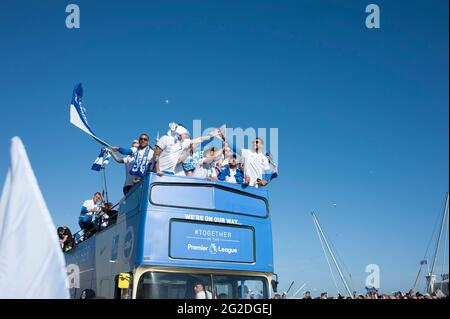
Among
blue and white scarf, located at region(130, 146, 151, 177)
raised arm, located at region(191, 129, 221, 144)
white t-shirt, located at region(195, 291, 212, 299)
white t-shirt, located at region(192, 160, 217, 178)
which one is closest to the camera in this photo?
white t-shirt, located at region(195, 291, 212, 299)

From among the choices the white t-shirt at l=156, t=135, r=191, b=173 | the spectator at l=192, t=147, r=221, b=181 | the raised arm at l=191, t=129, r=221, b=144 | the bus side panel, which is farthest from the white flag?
the spectator at l=192, t=147, r=221, b=181

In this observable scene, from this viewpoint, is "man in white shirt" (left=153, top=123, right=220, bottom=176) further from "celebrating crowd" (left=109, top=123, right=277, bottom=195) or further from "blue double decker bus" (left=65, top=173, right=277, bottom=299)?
"blue double decker bus" (left=65, top=173, right=277, bottom=299)

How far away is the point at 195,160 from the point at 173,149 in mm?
688

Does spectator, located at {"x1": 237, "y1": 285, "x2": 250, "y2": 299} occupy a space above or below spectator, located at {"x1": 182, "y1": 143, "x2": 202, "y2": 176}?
below

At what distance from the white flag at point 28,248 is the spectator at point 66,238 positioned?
10313 mm

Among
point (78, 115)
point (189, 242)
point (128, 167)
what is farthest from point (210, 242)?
point (78, 115)

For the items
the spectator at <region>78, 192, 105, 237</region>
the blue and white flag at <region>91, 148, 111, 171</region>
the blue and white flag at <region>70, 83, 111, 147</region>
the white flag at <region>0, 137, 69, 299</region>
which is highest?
the blue and white flag at <region>70, 83, 111, 147</region>

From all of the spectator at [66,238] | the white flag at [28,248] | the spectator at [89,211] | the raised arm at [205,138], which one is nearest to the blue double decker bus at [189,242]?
the raised arm at [205,138]

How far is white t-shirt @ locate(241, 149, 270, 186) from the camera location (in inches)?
360

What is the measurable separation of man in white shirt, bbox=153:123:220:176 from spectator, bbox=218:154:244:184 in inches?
30.3

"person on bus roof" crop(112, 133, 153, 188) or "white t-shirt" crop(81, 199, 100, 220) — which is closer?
"person on bus roof" crop(112, 133, 153, 188)

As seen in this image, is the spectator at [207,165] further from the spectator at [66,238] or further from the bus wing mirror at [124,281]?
the spectator at [66,238]
